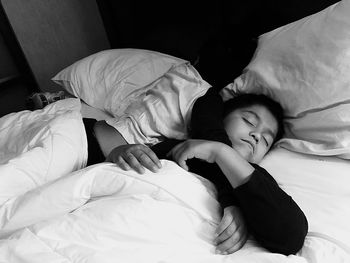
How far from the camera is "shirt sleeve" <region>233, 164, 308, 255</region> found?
709 mm

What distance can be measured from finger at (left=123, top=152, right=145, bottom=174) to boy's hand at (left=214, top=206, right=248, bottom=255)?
8.9 inches

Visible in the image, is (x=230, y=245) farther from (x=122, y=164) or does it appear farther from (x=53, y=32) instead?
(x=53, y=32)

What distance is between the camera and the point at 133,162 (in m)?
0.84

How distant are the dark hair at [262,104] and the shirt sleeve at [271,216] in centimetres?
41

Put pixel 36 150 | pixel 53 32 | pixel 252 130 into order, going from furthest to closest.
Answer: pixel 53 32
pixel 252 130
pixel 36 150

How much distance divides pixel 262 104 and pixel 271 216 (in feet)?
1.61

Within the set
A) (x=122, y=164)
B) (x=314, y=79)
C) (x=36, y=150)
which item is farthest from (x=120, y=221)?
(x=314, y=79)

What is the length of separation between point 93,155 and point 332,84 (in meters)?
0.82

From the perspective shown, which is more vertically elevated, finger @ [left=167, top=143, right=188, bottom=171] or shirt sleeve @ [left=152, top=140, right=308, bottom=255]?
finger @ [left=167, top=143, right=188, bottom=171]

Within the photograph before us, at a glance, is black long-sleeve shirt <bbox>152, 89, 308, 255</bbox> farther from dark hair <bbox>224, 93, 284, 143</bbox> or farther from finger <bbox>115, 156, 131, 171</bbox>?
dark hair <bbox>224, 93, 284, 143</bbox>

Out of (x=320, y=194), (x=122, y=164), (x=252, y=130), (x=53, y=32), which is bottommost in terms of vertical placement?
(x=320, y=194)

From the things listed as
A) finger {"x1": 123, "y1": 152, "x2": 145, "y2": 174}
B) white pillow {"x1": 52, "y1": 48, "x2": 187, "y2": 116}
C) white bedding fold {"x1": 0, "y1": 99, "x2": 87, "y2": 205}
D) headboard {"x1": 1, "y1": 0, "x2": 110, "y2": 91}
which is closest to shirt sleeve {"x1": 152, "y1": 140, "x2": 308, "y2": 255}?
finger {"x1": 123, "y1": 152, "x2": 145, "y2": 174}

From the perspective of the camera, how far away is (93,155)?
3.84 ft

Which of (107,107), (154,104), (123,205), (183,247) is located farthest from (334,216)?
(107,107)
